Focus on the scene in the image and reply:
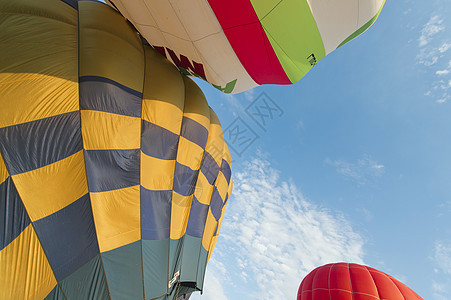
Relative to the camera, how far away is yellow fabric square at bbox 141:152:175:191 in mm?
2408

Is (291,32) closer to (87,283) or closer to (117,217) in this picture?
(117,217)

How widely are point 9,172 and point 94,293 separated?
1.31 m

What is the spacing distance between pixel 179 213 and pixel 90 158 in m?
1.28

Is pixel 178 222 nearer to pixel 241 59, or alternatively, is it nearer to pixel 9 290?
pixel 9 290

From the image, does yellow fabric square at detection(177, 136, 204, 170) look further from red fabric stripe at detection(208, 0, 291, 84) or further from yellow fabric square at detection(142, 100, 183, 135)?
red fabric stripe at detection(208, 0, 291, 84)

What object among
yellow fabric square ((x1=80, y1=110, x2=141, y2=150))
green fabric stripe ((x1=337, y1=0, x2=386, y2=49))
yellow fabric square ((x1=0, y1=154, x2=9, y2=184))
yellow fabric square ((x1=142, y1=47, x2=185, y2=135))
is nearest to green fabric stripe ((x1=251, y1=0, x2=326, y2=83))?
green fabric stripe ((x1=337, y1=0, x2=386, y2=49))

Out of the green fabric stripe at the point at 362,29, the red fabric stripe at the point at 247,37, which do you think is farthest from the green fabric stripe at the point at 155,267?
the green fabric stripe at the point at 362,29

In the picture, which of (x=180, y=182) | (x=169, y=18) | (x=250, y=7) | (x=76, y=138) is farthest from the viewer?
(x=180, y=182)

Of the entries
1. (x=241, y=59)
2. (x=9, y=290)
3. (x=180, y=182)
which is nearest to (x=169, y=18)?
(x=241, y=59)

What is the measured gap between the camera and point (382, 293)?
4.70 m

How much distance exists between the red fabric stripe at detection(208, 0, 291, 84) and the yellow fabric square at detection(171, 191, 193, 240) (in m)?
1.82

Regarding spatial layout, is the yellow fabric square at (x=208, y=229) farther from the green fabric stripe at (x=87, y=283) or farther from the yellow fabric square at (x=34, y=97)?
the yellow fabric square at (x=34, y=97)

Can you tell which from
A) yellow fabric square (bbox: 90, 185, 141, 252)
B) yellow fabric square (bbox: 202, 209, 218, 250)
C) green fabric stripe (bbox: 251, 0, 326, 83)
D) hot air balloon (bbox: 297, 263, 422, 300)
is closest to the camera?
green fabric stripe (bbox: 251, 0, 326, 83)

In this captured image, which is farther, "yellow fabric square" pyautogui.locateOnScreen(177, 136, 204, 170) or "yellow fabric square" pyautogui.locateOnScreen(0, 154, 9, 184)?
"yellow fabric square" pyautogui.locateOnScreen(177, 136, 204, 170)
